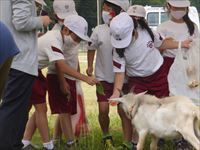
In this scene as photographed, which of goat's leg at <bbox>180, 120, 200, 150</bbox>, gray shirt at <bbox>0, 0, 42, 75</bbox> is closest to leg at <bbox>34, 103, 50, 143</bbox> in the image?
gray shirt at <bbox>0, 0, 42, 75</bbox>

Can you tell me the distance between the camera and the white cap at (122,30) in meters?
4.05

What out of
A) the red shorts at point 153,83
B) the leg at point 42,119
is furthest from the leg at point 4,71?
the leg at point 42,119

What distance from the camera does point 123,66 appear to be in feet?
14.0

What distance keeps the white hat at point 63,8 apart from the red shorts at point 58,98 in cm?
54

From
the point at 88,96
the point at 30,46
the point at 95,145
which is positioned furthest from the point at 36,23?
the point at 88,96

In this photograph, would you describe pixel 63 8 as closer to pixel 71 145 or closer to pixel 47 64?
pixel 47 64

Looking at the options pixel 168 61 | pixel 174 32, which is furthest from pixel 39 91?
pixel 174 32

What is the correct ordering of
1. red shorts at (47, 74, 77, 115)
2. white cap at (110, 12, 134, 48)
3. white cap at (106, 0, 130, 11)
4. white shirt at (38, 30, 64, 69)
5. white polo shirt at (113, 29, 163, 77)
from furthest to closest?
red shorts at (47, 74, 77, 115) → white cap at (106, 0, 130, 11) → white shirt at (38, 30, 64, 69) → white polo shirt at (113, 29, 163, 77) → white cap at (110, 12, 134, 48)

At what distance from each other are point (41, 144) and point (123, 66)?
4.30 feet

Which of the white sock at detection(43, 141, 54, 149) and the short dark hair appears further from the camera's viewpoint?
the white sock at detection(43, 141, 54, 149)

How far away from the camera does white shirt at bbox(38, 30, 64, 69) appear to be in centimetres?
440

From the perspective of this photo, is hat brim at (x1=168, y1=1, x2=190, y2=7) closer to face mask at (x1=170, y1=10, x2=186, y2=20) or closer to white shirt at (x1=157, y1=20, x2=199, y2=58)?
face mask at (x1=170, y1=10, x2=186, y2=20)

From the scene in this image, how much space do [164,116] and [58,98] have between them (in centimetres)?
153

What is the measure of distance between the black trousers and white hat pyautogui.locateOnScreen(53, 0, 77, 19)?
3.51 feet
